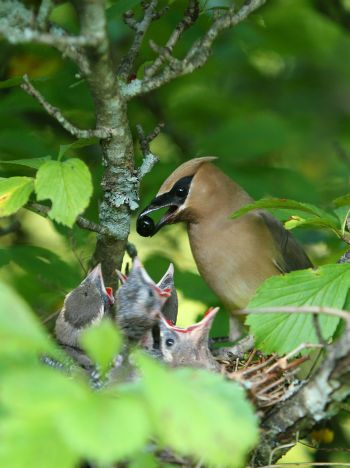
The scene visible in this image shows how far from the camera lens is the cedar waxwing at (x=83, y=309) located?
484 cm

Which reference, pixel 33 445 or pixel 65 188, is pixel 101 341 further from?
pixel 65 188

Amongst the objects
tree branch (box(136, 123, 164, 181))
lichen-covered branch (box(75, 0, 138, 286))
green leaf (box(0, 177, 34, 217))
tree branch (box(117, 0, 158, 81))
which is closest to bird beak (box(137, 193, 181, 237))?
lichen-covered branch (box(75, 0, 138, 286))

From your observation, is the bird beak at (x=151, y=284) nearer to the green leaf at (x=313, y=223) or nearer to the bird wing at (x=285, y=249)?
the green leaf at (x=313, y=223)

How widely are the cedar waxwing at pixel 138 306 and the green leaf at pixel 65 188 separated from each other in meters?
1.11

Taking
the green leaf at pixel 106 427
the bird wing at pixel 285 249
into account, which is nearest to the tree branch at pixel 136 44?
the bird wing at pixel 285 249

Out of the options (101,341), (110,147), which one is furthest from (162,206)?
(101,341)

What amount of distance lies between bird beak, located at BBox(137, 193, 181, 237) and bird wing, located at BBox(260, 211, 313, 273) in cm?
76

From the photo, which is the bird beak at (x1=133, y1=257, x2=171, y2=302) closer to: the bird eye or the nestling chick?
the nestling chick

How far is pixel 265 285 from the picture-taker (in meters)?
4.13

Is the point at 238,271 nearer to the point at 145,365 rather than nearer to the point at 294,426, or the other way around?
the point at 294,426

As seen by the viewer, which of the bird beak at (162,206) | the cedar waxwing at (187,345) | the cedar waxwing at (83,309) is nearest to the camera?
the cedar waxwing at (187,345)

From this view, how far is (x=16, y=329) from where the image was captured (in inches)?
89.3

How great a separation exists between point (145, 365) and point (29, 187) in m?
1.62

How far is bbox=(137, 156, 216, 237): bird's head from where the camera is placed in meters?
5.50
